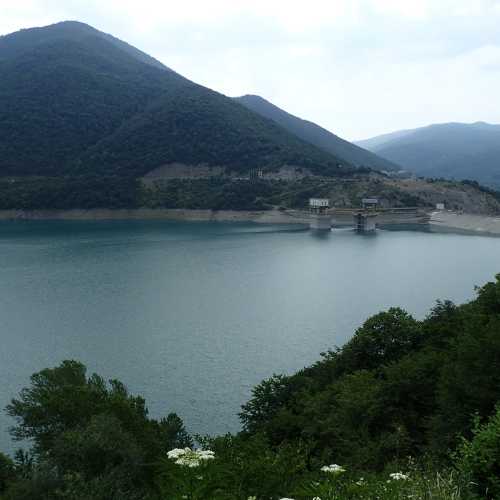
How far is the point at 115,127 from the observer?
510 ft

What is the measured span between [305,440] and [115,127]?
5934 inches

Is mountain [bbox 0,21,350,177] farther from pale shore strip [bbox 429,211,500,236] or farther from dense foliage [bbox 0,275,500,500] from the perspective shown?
dense foliage [bbox 0,275,500,500]

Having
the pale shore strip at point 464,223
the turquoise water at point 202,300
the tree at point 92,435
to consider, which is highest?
the pale shore strip at point 464,223

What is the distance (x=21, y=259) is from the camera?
2234 inches

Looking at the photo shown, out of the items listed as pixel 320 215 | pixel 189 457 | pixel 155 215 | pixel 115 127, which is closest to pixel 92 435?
pixel 189 457

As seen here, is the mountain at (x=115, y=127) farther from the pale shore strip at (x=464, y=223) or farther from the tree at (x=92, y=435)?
the tree at (x=92, y=435)

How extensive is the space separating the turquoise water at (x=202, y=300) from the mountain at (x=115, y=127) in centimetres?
5544

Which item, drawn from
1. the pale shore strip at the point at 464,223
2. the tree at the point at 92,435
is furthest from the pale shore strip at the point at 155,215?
the tree at the point at 92,435

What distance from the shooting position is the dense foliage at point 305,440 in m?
6.16

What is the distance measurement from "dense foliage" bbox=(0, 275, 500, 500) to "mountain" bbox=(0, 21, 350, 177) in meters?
111

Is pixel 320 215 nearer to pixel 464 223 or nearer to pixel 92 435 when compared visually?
pixel 464 223

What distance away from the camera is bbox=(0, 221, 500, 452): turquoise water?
23953 mm

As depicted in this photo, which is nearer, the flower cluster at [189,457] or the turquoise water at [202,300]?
the flower cluster at [189,457]

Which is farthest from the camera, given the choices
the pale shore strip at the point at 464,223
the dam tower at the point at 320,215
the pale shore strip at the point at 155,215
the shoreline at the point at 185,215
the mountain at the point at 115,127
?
the mountain at the point at 115,127
